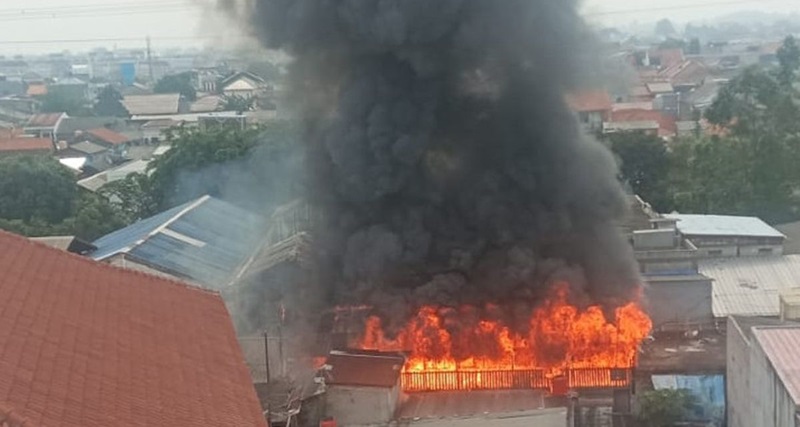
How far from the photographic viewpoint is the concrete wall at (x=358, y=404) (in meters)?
14.6

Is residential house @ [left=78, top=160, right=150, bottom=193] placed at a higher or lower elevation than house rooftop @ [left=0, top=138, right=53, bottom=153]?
lower

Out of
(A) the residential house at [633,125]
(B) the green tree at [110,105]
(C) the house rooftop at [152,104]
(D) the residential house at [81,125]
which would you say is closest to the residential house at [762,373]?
(A) the residential house at [633,125]

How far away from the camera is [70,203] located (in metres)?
30.9

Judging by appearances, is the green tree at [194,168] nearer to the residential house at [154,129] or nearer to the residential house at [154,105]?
the residential house at [154,129]

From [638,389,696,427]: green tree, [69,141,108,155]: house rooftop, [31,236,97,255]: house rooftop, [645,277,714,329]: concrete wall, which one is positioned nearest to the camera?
[638,389,696,427]: green tree

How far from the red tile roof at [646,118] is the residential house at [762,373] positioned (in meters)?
30.4

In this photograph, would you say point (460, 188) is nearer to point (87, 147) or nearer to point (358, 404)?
point (358, 404)

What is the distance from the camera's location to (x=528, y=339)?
18531 mm

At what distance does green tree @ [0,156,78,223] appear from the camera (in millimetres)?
30172

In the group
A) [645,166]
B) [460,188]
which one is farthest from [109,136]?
[460,188]

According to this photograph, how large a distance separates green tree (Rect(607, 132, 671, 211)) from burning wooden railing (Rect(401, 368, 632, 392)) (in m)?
15.8

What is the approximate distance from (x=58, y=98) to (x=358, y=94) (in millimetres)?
58208

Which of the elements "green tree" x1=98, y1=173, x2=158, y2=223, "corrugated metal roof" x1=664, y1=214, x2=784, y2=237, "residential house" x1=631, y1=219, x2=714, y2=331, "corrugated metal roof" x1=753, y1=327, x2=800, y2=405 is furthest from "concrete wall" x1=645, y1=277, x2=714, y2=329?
"green tree" x1=98, y1=173, x2=158, y2=223

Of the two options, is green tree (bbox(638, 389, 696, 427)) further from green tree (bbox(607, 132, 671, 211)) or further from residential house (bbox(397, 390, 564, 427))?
green tree (bbox(607, 132, 671, 211))
